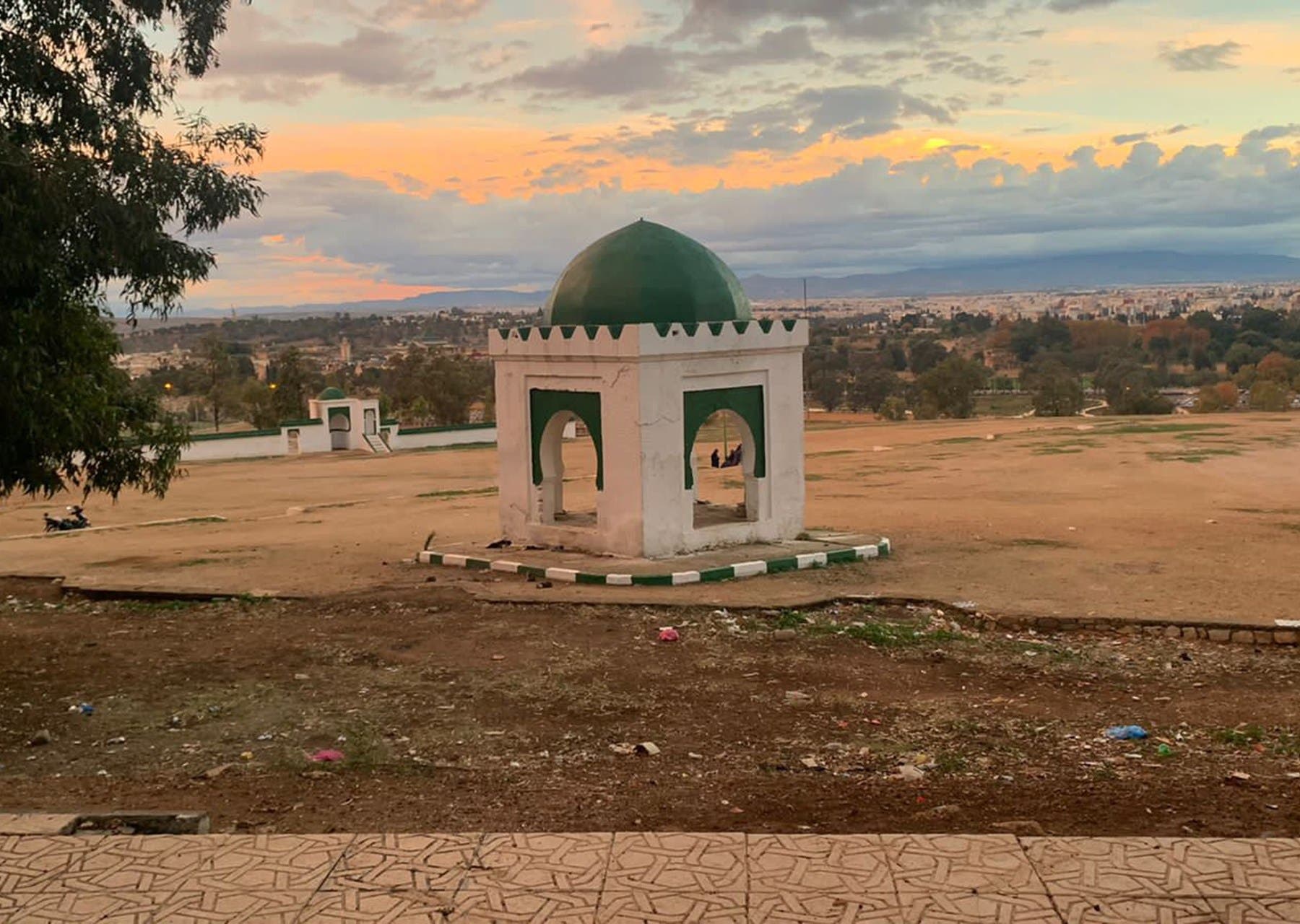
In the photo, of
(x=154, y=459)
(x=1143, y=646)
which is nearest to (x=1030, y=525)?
(x=1143, y=646)

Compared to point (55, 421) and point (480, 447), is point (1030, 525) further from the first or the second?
point (480, 447)

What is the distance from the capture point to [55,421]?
25.6ft

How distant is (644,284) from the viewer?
13.2 m

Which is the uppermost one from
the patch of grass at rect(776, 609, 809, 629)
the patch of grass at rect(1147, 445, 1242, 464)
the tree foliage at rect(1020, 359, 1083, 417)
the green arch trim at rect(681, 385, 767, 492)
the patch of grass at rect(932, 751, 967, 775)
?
the green arch trim at rect(681, 385, 767, 492)

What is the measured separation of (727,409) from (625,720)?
19.9 feet

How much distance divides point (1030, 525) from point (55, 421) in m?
11.7

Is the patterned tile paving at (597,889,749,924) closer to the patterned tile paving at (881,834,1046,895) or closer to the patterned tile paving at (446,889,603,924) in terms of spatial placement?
the patterned tile paving at (446,889,603,924)

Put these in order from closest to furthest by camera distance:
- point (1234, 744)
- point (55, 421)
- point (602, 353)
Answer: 1. point (1234, 744)
2. point (55, 421)
3. point (602, 353)

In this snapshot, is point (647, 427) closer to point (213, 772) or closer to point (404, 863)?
point (213, 772)

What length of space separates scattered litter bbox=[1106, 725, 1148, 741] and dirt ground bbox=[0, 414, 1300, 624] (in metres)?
3.30

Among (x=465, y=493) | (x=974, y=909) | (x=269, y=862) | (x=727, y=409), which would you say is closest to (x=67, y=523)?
(x=465, y=493)

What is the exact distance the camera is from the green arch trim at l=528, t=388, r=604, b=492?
13148 mm

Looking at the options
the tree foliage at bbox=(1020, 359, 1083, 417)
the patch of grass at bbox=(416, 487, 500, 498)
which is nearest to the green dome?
the patch of grass at bbox=(416, 487, 500, 498)

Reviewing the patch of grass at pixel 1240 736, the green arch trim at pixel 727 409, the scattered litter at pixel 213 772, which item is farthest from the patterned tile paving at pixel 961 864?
the green arch trim at pixel 727 409
